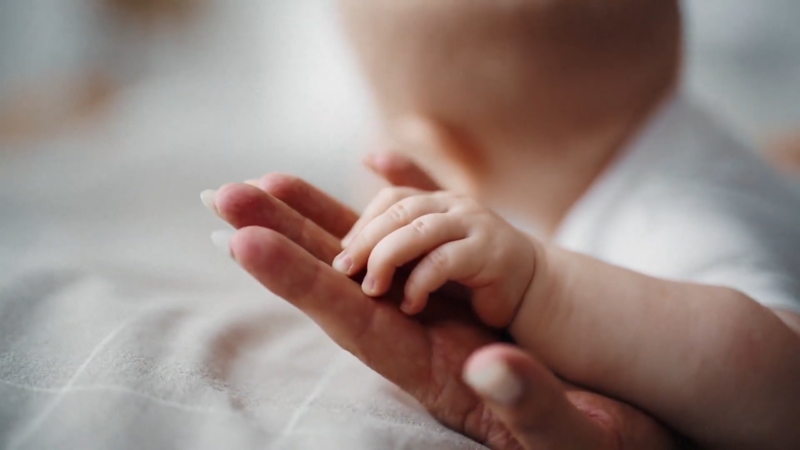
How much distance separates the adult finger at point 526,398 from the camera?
21cm

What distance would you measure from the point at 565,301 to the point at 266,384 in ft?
0.47

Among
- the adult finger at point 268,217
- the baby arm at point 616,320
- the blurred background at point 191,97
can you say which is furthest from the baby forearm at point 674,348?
the blurred background at point 191,97

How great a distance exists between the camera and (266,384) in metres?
0.30

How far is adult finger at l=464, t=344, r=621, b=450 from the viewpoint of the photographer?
21 centimetres

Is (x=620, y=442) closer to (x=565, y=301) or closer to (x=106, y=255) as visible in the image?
(x=565, y=301)

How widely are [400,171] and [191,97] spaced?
21 centimetres

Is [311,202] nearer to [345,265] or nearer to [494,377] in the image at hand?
[345,265]

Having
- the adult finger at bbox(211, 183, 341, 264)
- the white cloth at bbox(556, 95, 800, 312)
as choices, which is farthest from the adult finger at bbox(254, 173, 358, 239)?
the white cloth at bbox(556, 95, 800, 312)

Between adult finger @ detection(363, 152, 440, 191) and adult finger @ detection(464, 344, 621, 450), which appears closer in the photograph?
adult finger @ detection(464, 344, 621, 450)

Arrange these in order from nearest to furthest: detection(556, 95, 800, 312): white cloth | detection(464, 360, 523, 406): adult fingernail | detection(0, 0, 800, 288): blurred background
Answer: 1. detection(464, 360, 523, 406): adult fingernail
2. detection(556, 95, 800, 312): white cloth
3. detection(0, 0, 800, 288): blurred background

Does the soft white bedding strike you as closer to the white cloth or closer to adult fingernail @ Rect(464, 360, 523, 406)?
adult fingernail @ Rect(464, 360, 523, 406)

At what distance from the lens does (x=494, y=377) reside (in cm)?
21

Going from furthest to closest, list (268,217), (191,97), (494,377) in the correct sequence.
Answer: (191,97) < (268,217) < (494,377)

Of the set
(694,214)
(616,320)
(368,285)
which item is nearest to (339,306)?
(368,285)
